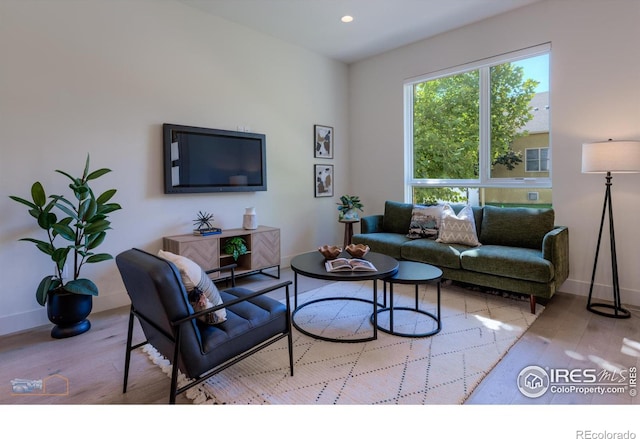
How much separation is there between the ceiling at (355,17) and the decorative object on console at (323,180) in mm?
1680

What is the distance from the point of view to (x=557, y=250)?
2990mm

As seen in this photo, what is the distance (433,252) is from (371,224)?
1081 mm

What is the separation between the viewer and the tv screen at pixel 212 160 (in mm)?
3594

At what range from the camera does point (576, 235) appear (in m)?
3.51

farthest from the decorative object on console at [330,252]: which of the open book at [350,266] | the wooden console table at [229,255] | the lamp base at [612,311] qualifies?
the lamp base at [612,311]

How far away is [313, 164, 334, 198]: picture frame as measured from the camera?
511cm

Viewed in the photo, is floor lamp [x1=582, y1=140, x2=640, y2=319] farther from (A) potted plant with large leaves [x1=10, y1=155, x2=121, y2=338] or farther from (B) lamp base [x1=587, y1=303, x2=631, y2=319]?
(A) potted plant with large leaves [x1=10, y1=155, x2=121, y2=338]

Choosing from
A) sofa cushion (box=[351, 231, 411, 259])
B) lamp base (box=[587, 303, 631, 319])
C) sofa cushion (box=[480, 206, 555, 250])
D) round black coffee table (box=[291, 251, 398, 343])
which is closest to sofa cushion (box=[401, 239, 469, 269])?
sofa cushion (box=[351, 231, 411, 259])

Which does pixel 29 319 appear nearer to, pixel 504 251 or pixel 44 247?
pixel 44 247

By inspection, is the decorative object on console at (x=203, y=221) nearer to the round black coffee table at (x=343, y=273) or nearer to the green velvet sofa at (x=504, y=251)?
the round black coffee table at (x=343, y=273)

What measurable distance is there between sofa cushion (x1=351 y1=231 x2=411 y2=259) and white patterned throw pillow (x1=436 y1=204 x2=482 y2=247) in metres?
0.42

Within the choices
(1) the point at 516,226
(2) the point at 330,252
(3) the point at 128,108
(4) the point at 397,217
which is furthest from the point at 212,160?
(1) the point at 516,226

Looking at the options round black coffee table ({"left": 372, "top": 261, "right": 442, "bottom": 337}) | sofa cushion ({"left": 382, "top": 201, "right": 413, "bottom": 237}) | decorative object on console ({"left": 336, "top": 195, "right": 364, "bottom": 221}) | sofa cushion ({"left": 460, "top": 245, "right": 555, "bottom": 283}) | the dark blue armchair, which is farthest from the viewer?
decorative object on console ({"left": 336, "top": 195, "right": 364, "bottom": 221})

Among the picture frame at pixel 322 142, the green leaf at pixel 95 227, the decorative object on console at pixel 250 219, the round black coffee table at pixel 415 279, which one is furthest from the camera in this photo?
the picture frame at pixel 322 142
